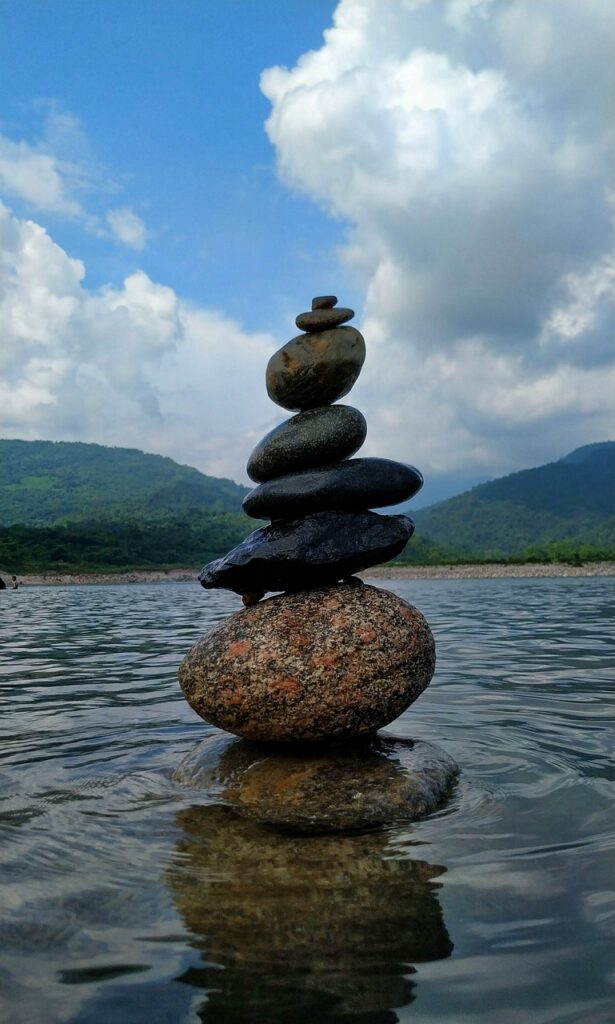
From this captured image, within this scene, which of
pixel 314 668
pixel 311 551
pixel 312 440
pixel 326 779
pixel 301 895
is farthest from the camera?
pixel 312 440

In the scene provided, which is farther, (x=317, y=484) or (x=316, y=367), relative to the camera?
(x=316, y=367)

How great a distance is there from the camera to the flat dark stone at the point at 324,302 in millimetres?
9812

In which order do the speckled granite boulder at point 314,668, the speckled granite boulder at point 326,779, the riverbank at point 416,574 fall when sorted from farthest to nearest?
1. the riverbank at point 416,574
2. the speckled granite boulder at point 314,668
3. the speckled granite boulder at point 326,779

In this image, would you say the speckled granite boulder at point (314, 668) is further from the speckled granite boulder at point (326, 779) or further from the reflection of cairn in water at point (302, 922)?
the reflection of cairn in water at point (302, 922)

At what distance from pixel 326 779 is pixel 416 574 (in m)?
112

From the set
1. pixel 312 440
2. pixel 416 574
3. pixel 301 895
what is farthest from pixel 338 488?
pixel 416 574

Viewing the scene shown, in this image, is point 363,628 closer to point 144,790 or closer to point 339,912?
point 144,790

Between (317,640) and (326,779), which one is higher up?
(317,640)

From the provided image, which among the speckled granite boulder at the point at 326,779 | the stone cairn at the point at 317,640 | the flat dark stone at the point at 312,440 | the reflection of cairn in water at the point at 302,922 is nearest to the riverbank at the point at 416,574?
the flat dark stone at the point at 312,440

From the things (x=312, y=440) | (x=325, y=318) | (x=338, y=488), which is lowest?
(x=338, y=488)

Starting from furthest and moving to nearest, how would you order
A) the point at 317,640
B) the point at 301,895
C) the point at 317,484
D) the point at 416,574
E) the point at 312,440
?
the point at 416,574 → the point at 312,440 → the point at 317,484 → the point at 317,640 → the point at 301,895

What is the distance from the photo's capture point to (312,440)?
31.4ft

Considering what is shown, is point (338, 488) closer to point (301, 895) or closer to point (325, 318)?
point (325, 318)

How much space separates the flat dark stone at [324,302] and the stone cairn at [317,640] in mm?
18
